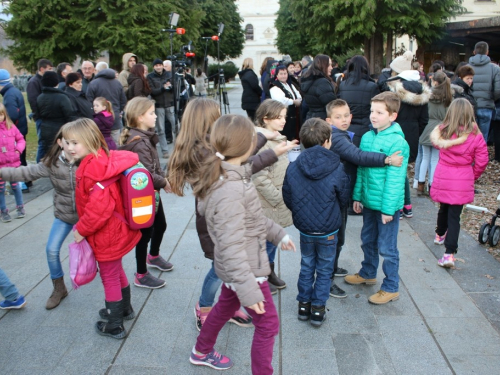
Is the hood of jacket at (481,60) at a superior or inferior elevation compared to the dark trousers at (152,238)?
superior

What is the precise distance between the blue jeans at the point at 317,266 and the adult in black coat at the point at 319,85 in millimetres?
3668

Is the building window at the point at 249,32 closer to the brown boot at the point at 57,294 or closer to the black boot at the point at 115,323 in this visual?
the brown boot at the point at 57,294

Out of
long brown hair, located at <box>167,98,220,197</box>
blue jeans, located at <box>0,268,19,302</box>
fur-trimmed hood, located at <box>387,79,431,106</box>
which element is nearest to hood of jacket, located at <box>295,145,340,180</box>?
long brown hair, located at <box>167,98,220,197</box>

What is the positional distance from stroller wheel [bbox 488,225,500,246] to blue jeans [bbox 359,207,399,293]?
5.88 feet

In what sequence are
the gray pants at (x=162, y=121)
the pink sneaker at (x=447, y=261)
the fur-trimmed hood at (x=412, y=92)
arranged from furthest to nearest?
the gray pants at (x=162, y=121) < the fur-trimmed hood at (x=412, y=92) < the pink sneaker at (x=447, y=261)

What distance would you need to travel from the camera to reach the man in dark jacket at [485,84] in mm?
8500

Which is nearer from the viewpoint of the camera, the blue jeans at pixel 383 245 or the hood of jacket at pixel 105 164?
the hood of jacket at pixel 105 164

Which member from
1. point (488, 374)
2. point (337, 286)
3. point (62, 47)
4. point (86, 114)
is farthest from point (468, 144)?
point (62, 47)

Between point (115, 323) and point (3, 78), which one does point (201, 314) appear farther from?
point (3, 78)

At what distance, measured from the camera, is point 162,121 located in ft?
33.2

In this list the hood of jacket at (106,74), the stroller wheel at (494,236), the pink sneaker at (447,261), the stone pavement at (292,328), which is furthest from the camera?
the hood of jacket at (106,74)

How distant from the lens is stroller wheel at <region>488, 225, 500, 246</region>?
17.0ft

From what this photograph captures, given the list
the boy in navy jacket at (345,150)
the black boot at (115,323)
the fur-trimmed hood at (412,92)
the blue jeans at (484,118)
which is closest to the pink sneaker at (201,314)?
the black boot at (115,323)

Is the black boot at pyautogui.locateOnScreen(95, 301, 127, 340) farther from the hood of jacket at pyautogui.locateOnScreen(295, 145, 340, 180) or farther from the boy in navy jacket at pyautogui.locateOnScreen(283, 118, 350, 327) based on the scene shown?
the hood of jacket at pyautogui.locateOnScreen(295, 145, 340, 180)
